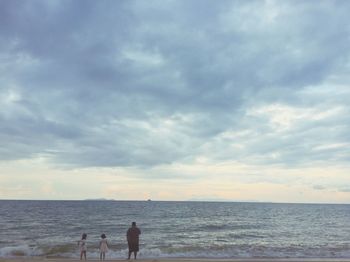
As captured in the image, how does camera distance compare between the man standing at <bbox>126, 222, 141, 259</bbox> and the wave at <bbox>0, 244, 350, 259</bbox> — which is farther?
the wave at <bbox>0, 244, 350, 259</bbox>

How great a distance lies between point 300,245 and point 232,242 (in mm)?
5526

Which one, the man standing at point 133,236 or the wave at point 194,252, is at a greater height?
the man standing at point 133,236

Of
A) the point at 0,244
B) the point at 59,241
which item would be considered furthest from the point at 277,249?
the point at 0,244

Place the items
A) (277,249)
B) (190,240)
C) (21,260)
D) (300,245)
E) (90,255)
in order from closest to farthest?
(21,260), (90,255), (277,249), (300,245), (190,240)

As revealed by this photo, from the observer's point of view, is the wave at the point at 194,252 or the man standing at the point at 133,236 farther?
the wave at the point at 194,252

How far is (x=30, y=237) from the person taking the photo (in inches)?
1435

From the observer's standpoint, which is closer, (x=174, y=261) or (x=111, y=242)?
(x=174, y=261)

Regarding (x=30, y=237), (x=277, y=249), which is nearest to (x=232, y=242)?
(x=277, y=249)

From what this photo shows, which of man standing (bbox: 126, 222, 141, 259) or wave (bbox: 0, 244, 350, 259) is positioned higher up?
man standing (bbox: 126, 222, 141, 259)

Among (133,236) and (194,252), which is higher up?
(133,236)

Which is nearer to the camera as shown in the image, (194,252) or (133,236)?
(133,236)

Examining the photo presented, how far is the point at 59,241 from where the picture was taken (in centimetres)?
3353

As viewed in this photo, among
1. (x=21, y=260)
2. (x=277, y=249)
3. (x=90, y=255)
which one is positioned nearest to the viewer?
(x=21, y=260)

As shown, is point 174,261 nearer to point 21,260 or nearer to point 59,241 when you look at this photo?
point 21,260
